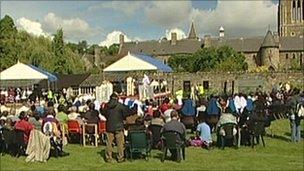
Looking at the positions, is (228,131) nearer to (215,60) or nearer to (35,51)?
(35,51)

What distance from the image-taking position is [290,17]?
404 ft

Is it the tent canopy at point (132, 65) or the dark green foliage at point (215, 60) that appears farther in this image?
the dark green foliage at point (215, 60)

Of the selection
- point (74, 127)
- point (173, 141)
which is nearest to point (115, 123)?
point (173, 141)

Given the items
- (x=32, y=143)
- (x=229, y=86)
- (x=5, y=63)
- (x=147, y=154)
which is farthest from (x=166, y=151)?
(x=5, y=63)

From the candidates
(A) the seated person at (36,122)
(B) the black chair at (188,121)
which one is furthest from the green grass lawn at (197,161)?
(B) the black chair at (188,121)

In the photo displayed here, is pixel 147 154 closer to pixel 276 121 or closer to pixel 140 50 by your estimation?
pixel 276 121

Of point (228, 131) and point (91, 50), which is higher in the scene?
point (91, 50)

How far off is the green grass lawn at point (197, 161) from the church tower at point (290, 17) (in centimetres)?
10985

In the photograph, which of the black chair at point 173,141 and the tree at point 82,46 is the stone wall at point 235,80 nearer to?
the black chair at point 173,141

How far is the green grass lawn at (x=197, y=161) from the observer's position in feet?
42.1

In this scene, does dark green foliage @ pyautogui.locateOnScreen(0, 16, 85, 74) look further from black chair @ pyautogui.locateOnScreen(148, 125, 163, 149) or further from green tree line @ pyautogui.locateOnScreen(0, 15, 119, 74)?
black chair @ pyautogui.locateOnScreen(148, 125, 163, 149)

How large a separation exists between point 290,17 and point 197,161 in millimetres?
115057

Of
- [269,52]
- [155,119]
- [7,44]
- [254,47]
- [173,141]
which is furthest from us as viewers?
[254,47]

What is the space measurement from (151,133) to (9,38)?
4887cm
